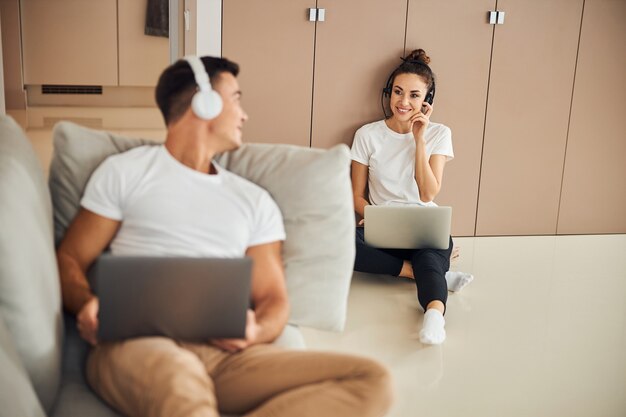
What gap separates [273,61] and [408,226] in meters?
1.09

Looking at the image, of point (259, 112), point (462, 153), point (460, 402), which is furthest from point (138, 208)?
point (462, 153)

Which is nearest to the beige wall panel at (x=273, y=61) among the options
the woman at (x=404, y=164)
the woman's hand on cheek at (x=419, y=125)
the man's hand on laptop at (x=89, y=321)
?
the woman at (x=404, y=164)

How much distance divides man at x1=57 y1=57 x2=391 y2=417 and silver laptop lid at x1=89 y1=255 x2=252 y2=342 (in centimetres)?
3

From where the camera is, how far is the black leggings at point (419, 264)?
247 centimetres

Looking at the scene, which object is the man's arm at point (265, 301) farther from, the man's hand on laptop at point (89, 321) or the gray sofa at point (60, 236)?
the man's hand on laptop at point (89, 321)

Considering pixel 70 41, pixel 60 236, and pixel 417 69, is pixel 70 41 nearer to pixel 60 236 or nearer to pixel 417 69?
pixel 417 69

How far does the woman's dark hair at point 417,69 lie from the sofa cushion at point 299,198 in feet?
5.11

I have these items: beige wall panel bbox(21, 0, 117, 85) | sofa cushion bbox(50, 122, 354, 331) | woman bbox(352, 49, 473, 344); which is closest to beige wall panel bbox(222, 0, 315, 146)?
woman bbox(352, 49, 473, 344)

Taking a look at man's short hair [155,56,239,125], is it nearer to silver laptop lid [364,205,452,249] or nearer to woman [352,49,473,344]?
silver laptop lid [364,205,452,249]

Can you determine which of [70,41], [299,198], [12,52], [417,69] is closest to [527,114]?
[417,69]

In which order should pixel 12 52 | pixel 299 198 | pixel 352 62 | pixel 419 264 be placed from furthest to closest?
pixel 12 52
pixel 352 62
pixel 419 264
pixel 299 198

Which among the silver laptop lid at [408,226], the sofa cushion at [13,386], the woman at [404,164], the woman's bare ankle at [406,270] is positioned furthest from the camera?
the woman's bare ankle at [406,270]

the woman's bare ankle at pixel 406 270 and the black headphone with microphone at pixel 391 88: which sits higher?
the black headphone with microphone at pixel 391 88

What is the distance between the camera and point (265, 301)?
3.93 ft
